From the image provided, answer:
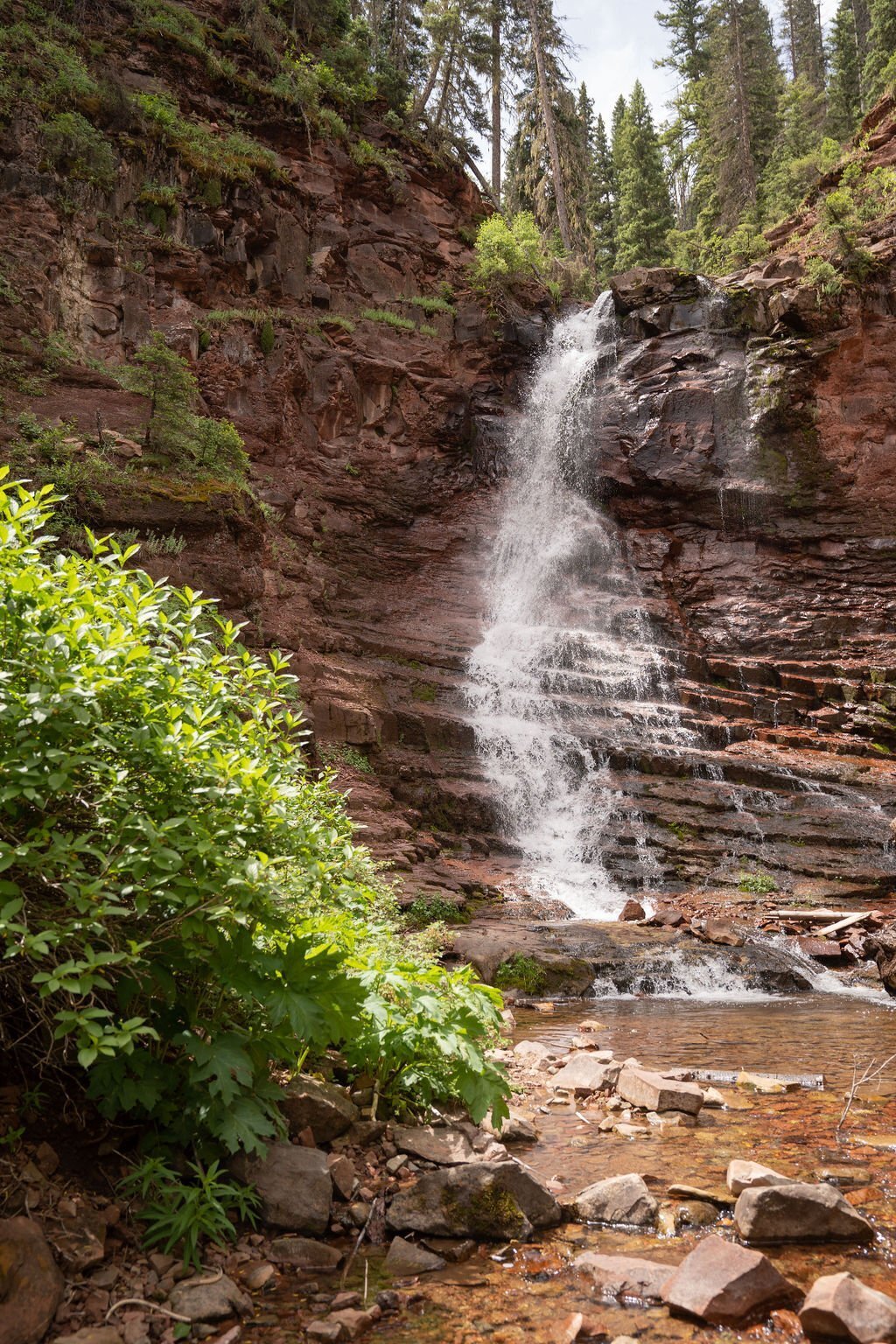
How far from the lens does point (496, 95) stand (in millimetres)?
37656

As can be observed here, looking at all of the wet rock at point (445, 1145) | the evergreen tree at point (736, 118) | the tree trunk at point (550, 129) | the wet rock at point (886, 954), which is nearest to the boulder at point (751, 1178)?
the wet rock at point (445, 1145)

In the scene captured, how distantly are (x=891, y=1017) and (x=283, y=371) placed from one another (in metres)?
20.2

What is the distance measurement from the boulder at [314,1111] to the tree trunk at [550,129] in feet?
117

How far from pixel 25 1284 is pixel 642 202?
48.8 meters

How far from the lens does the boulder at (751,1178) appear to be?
3965 millimetres

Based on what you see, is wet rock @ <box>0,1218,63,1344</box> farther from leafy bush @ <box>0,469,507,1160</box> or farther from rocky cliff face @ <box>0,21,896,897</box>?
rocky cliff face @ <box>0,21,896,897</box>

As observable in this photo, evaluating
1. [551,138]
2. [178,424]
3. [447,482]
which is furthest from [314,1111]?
[551,138]

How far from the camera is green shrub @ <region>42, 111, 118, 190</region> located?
1922 centimetres

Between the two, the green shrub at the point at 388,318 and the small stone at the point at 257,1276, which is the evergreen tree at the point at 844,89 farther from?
the small stone at the point at 257,1276

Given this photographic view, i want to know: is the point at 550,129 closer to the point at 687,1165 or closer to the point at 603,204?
the point at 603,204

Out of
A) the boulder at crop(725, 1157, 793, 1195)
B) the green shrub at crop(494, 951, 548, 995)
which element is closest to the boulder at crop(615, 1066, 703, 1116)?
the boulder at crop(725, 1157, 793, 1195)

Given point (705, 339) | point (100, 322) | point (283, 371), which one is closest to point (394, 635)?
point (283, 371)

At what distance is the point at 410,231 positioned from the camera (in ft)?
95.4

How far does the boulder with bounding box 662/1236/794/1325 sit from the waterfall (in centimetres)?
1083
